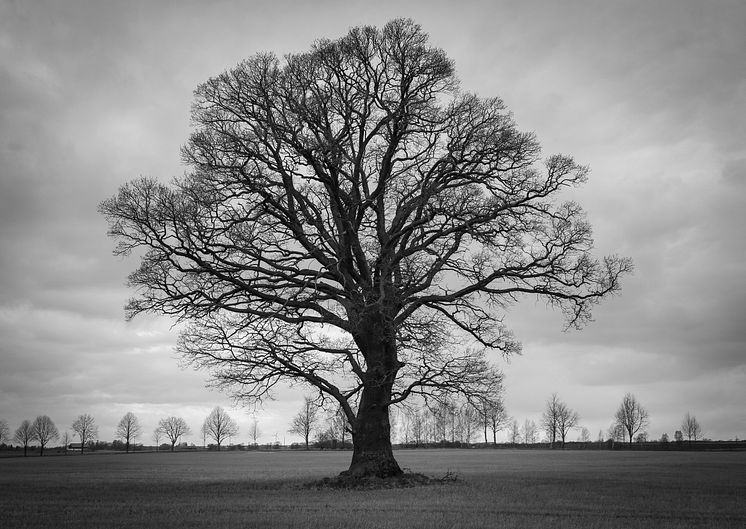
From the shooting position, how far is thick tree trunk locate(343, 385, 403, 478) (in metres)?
22.3

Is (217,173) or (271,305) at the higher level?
(217,173)

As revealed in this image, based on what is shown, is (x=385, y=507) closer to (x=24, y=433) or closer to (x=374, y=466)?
(x=374, y=466)

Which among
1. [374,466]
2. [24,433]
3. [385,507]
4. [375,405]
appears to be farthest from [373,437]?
[24,433]

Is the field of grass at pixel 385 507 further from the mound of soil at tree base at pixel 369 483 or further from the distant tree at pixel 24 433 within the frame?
the distant tree at pixel 24 433

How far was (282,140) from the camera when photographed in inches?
873

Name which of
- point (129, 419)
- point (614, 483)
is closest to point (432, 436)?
point (129, 419)

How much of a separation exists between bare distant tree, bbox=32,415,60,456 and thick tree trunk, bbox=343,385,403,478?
138 metres

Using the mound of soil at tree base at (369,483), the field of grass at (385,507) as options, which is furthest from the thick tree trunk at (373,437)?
the field of grass at (385,507)

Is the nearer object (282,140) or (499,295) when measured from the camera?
(282,140)

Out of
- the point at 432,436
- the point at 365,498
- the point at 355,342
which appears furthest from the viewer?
the point at 432,436

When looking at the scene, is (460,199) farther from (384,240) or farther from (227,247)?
(227,247)

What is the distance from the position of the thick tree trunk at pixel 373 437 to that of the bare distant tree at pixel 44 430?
137602 mm

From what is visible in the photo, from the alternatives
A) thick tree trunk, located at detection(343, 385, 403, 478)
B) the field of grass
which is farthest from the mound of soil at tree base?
the field of grass

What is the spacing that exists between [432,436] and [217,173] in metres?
147
